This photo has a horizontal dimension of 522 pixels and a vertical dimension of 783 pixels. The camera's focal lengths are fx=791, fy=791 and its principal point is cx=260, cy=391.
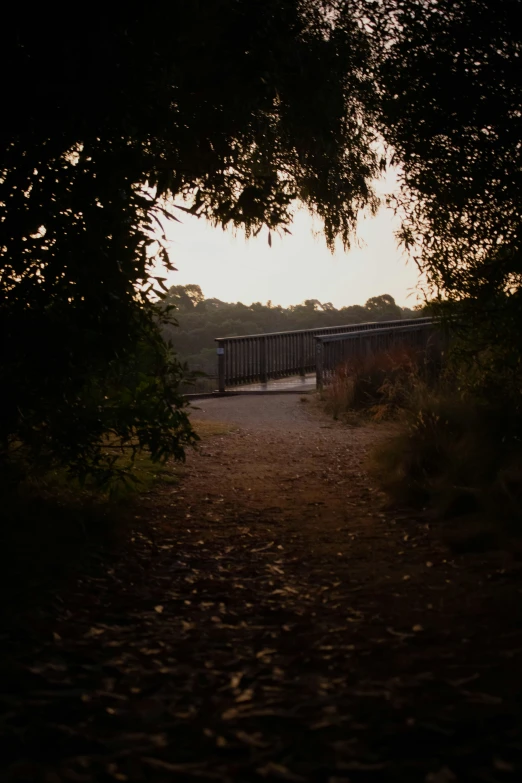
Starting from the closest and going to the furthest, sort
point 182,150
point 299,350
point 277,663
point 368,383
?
point 277,663, point 182,150, point 368,383, point 299,350

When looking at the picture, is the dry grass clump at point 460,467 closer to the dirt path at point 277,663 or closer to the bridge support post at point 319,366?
the dirt path at point 277,663

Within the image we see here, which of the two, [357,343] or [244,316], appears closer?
[357,343]

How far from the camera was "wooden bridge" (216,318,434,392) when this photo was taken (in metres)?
16.6

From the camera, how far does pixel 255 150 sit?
6.73 m

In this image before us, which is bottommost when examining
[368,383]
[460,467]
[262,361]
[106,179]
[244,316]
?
[460,467]

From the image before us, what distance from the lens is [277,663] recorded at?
10.8ft

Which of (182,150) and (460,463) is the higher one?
(182,150)

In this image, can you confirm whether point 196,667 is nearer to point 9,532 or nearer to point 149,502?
point 9,532

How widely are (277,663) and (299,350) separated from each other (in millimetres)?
17748

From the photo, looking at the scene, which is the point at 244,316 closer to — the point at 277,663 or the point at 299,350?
the point at 299,350

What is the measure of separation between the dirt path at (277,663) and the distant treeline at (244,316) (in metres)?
28.7

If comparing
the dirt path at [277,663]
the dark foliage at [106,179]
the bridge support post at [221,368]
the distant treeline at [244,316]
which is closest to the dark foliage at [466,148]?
the dark foliage at [106,179]

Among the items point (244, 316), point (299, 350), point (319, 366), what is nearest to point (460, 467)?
point (319, 366)

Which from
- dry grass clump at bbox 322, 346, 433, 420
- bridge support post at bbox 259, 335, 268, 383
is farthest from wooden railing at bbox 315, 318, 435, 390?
bridge support post at bbox 259, 335, 268, 383
